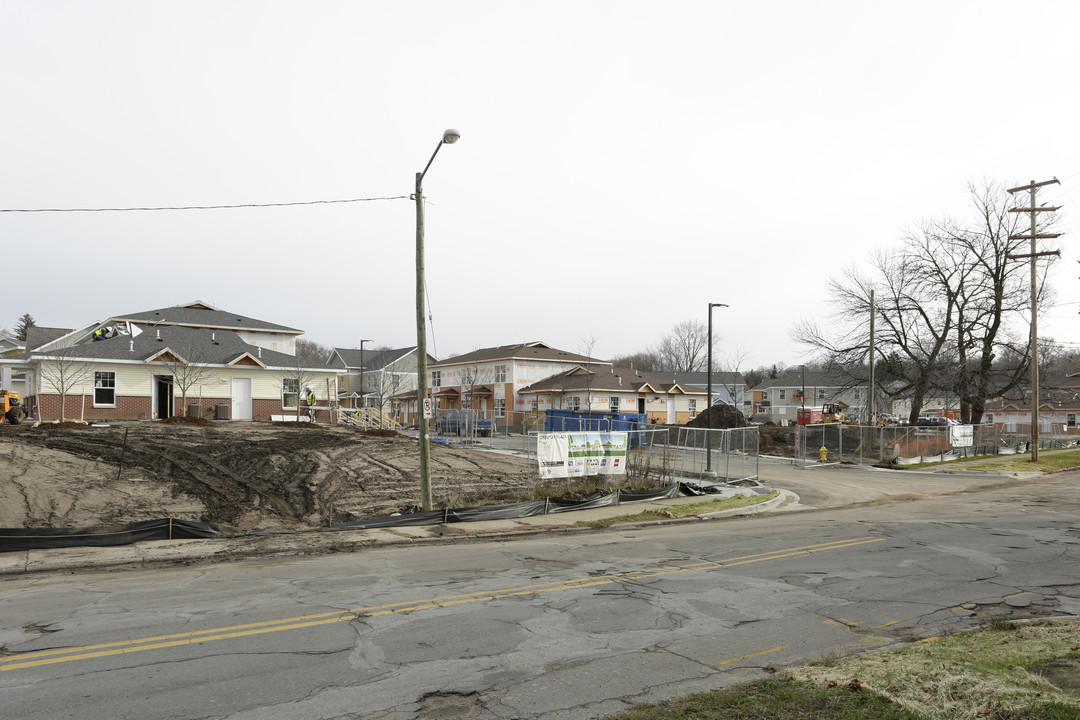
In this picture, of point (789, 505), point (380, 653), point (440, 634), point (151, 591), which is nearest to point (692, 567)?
point (440, 634)

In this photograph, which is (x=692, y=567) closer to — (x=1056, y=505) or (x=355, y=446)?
(x=1056, y=505)

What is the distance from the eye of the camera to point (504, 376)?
6888cm

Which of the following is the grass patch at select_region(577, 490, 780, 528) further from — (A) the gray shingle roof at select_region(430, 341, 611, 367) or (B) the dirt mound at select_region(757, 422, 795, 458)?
(A) the gray shingle roof at select_region(430, 341, 611, 367)

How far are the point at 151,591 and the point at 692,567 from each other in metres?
7.90

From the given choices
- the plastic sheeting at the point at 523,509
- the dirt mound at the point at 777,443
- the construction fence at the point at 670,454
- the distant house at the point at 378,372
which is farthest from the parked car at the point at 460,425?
the plastic sheeting at the point at 523,509

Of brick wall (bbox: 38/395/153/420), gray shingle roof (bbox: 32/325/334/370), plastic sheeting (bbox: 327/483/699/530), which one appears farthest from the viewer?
gray shingle roof (bbox: 32/325/334/370)

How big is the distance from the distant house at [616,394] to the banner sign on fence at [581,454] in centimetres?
3673

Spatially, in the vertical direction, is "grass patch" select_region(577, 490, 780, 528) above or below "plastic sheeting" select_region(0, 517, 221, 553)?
below

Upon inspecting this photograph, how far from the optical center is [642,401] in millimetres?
66688

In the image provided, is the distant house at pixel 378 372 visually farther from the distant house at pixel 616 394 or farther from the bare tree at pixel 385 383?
the distant house at pixel 616 394

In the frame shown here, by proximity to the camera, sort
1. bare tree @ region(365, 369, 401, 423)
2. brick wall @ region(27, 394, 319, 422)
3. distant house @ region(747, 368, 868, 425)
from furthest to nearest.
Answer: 1. distant house @ region(747, 368, 868, 425)
2. bare tree @ region(365, 369, 401, 423)
3. brick wall @ region(27, 394, 319, 422)

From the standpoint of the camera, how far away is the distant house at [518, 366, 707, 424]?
61.7m

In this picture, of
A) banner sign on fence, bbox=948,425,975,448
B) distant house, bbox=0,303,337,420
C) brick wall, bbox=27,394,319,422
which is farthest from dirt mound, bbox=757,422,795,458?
brick wall, bbox=27,394,319,422

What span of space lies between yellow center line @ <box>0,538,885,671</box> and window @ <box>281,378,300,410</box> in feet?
118
